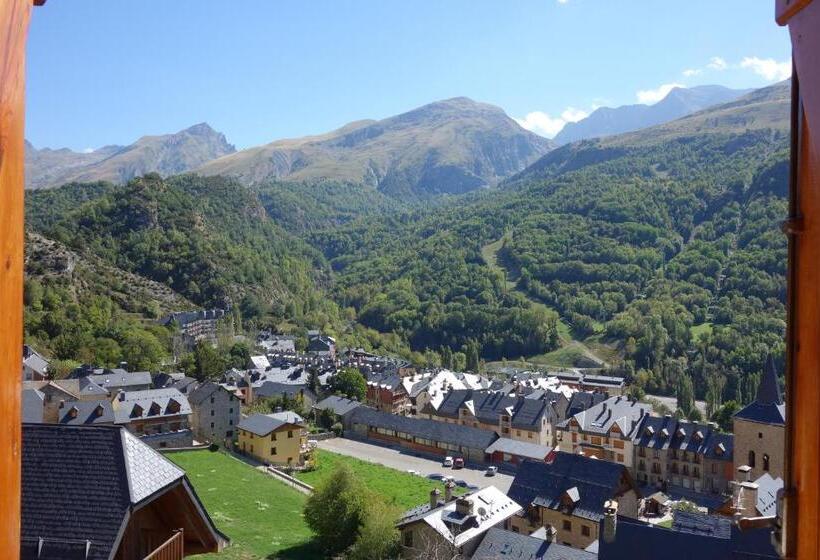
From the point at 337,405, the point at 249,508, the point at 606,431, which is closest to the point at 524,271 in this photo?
the point at 337,405

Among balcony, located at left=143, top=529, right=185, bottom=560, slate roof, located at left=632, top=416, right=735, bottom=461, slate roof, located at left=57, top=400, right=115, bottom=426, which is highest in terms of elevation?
balcony, located at left=143, top=529, right=185, bottom=560

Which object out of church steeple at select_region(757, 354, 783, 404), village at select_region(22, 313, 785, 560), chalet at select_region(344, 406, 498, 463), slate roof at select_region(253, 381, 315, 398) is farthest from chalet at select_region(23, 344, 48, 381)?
church steeple at select_region(757, 354, 783, 404)

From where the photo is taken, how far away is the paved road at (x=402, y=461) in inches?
1583

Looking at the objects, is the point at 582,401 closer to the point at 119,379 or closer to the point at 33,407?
the point at 119,379

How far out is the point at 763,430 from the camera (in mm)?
32656

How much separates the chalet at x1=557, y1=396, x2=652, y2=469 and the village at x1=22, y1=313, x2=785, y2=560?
0.11 meters

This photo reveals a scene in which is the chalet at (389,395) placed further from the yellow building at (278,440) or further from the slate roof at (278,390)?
the yellow building at (278,440)

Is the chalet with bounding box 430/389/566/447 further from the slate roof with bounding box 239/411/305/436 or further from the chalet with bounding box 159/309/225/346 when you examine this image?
the chalet with bounding box 159/309/225/346

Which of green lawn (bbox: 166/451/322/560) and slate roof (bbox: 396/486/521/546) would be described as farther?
green lawn (bbox: 166/451/322/560)

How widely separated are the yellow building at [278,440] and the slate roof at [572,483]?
16794 millimetres

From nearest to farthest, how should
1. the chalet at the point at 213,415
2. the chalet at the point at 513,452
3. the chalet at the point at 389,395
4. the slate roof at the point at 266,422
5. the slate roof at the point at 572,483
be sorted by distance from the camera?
1. the slate roof at the point at 572,483
2. the slate roof at the point at 266,422
3. the chalet at the point at 513,452
4. the chalet at the point at 213,415
5. the chalet at the point at 389,395

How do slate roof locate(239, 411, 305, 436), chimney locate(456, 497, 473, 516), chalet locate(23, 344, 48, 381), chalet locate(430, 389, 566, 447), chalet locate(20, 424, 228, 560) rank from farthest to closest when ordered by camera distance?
chalet locate(430, 389, 566, 447)
chalet locate(23, 344, 48, 381)
slate roof locate(239, 411, 305, 436)
chimney locate(456, 497, 473, 516)
chalet locate(20, 424, 228, 560)

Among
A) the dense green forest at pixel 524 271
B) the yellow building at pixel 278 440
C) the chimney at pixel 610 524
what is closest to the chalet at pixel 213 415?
the yellow building at pixel 278 440

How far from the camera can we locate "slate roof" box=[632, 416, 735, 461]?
4048cm
